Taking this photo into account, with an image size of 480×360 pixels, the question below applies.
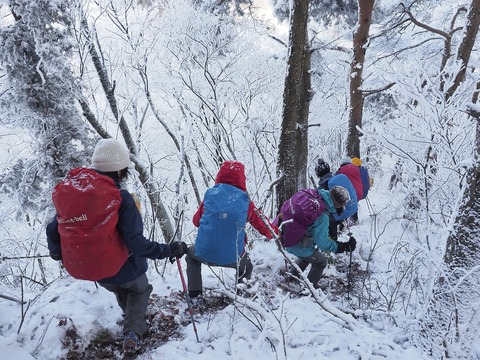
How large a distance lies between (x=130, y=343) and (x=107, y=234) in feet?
3.02

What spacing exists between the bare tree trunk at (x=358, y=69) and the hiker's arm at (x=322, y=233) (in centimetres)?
352

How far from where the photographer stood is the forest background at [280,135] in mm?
2295

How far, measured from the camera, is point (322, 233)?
331cm

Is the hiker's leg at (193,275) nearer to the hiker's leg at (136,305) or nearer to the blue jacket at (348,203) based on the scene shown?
the hiker's leg at (136,305)

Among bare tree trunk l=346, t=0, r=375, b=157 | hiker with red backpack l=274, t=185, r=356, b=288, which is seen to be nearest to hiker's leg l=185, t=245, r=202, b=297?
hiker with red backpack l=274, t=185, r=356, b=288

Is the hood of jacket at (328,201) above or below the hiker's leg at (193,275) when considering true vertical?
above

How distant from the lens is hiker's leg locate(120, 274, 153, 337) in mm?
2531

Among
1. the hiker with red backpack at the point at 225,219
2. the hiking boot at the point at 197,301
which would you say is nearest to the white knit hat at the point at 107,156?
the hiker with red backpack at the point at 225,219

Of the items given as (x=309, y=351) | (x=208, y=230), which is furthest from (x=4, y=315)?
(x=309, y=351)

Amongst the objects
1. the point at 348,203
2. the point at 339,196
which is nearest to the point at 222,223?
the point at 339,196

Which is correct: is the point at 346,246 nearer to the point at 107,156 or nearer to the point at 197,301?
the point at 197,301

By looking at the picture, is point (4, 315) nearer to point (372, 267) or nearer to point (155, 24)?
point (372, 267)

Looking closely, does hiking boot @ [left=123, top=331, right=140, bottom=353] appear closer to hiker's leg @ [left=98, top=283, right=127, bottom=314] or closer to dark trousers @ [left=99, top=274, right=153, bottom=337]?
dark trousers @ [left=99, top=274, right=153, bottom=337]

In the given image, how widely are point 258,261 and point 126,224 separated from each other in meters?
2.32
